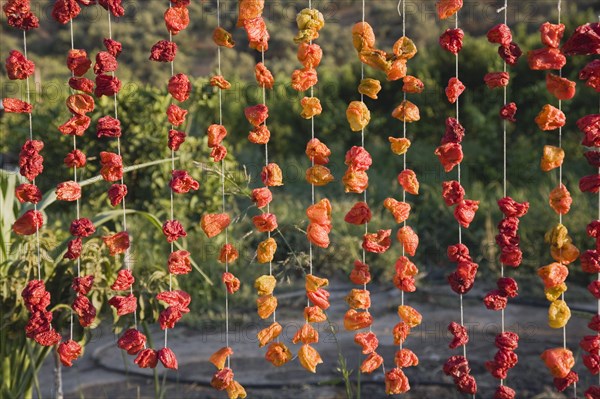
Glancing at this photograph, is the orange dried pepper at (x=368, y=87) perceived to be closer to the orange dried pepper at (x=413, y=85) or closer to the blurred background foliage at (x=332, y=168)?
the orange dried pepper at (x=413, y=85)

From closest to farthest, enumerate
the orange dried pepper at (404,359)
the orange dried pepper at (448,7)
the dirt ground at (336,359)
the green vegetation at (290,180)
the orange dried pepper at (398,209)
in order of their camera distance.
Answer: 1. the orange dried pepper at (448,7)
2. the orange dried pepper at (398,209)
3. the orange dried pepper at (404,359)
4. the green vegetation at (290,180)
5. the dirt ground at (336,359)

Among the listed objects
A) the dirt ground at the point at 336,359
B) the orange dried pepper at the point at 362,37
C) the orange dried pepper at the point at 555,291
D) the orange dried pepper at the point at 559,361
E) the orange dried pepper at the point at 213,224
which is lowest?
the dirt ground at the point at 336,359

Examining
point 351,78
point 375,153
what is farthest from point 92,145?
point 351,78

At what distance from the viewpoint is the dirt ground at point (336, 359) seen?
3.86 metres

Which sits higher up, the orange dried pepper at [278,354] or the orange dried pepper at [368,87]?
the orange dried pepper at [368,87]

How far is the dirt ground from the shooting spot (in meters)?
3.86

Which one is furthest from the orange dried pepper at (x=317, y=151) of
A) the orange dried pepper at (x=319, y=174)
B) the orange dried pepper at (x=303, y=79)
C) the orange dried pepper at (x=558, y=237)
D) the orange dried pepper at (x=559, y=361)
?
the orange dried pepper at (x=559, y=361)

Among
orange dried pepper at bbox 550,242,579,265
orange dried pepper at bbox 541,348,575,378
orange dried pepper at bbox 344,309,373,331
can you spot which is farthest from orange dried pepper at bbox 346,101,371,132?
orange dried pepper at bbox 541,348,575,378

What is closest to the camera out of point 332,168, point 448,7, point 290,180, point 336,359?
point 448,7

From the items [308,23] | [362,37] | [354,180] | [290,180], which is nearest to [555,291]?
[354,180]

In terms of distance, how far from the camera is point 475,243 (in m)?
6.30

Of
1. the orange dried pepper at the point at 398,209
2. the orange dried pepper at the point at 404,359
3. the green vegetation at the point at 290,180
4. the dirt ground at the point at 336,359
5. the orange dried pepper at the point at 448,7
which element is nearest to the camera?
the orange dried pepper at the point at 448,7

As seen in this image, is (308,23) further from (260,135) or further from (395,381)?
(395,381)

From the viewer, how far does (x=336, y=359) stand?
439cm
